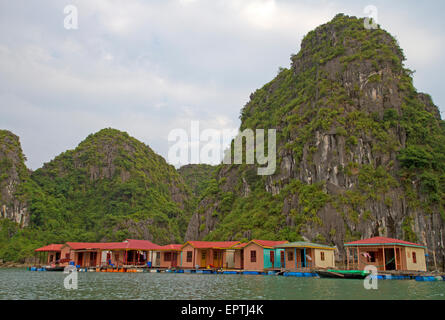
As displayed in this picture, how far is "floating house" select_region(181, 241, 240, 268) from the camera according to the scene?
173ft

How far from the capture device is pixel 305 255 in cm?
4219

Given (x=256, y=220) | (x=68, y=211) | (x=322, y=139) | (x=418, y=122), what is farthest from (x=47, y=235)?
(x=418, y=122)

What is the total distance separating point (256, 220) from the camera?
210ft

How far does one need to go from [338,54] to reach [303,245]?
44.3 m

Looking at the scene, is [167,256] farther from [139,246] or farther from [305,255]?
[305,255]

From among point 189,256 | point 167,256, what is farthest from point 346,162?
point 167,256

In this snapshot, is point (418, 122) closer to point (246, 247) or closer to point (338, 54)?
point (338, 54)

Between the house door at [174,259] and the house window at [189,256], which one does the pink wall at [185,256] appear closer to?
the house window at [189,256]

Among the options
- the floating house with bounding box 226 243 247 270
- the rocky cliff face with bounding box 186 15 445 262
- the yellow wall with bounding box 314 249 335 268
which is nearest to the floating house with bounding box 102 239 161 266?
the floating house with bounding box 226 243 247 270

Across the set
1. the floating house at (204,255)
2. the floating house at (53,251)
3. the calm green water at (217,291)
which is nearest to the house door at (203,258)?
the floating house at (204,255)

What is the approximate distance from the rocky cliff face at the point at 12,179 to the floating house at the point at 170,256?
48.4 m

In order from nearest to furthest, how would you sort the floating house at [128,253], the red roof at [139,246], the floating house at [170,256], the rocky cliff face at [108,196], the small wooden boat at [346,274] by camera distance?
the small wooden boat at [346,274] → the floating house at [128,253] → the red roof at [139,246] → the floating house at [170,256] → the rocky cliff face at [108,196]

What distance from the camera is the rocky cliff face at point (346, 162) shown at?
5281cm

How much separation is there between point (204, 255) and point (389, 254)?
2383cm
